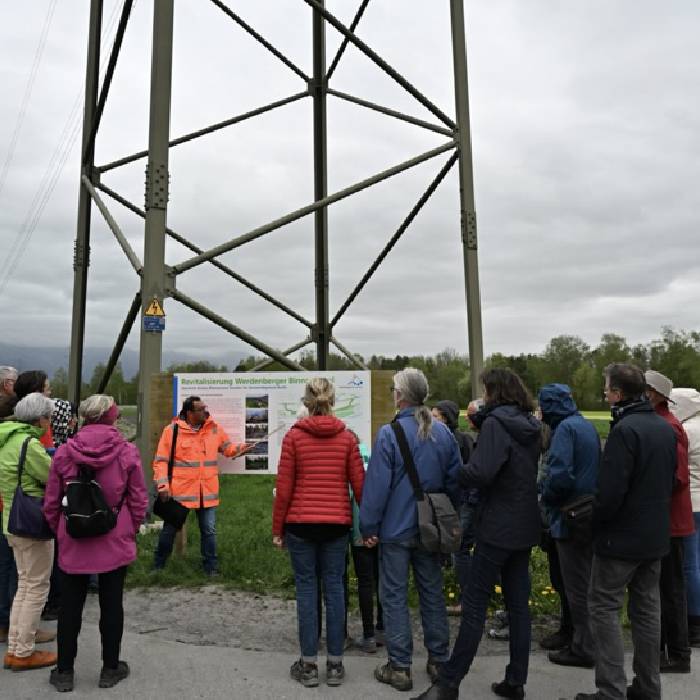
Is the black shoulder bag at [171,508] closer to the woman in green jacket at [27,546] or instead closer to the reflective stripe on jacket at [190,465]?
the reflective stripe on jacket at [190,465]

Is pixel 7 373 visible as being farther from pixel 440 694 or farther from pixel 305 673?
pixel 440 694

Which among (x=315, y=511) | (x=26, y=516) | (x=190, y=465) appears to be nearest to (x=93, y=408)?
(x=26, y=516)

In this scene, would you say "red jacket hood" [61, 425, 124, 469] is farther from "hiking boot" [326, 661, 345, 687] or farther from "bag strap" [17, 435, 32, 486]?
"hiking boot" [326, 661, 345, 687]

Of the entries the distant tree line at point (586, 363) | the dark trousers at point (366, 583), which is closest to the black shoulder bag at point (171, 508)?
the dark trousers at point (366, 583)

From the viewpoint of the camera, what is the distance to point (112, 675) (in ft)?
12.4

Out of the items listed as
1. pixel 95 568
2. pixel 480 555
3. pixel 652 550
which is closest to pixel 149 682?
pixel 95 568

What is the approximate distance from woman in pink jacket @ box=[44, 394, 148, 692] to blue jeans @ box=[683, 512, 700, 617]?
3677mm

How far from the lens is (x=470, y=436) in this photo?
18.1 ft

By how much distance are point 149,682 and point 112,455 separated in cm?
133

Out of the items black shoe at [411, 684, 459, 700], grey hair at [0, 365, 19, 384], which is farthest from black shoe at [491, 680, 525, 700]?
grey hair at [0, 365, 19, 384]

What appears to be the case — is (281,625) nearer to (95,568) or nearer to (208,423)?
(95,568)

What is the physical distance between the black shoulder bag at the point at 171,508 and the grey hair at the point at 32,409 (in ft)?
5.54

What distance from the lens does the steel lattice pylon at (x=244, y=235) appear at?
20.6 ft

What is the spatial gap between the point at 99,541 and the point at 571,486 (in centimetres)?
272
